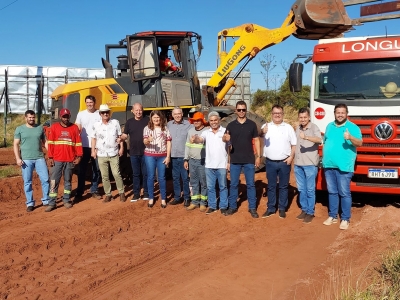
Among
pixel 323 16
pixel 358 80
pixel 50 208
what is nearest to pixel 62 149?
pixel 50 208

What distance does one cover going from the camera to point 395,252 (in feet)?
15.3

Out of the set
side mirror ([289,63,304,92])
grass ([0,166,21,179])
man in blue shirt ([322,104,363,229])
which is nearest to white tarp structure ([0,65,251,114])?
grass ([0,166,21,179])

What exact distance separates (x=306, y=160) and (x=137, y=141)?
3.05 meters

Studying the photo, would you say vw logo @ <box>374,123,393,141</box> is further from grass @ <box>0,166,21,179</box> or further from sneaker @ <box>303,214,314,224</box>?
grass @ <box>0,166,21,179</box>

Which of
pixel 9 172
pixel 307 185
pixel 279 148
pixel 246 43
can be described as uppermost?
pixel 246 43

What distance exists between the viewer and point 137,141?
310 inches

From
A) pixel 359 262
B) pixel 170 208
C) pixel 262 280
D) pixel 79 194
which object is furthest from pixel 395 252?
pixel 79 194

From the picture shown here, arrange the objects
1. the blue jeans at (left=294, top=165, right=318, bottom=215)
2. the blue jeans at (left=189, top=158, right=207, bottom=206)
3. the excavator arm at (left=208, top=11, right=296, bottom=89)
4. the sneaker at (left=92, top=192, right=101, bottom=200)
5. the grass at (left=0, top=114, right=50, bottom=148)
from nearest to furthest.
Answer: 1. the blue jeans at (left=294, top=165, right=318, bottom=215)
2. the blue jeans at (left=189, top=158, right=207, bottom=206)
3. the sneaker at (left=92, top=192, right=101, bottom=200)
4. the excavator arm at (left=208, top=11, right=296, bottom=89)
5. the grass at (left=0, top=114, right=50, bottom=148)

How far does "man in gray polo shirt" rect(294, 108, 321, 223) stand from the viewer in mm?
6492

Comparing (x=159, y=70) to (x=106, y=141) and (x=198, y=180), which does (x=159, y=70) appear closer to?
(x=106, y=141)

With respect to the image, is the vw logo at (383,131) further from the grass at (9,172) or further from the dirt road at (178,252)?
the grass at (9,172)

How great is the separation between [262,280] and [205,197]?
299cm

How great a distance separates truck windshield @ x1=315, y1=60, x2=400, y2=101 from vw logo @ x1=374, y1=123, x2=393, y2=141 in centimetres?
45

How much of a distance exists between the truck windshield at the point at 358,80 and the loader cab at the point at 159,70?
11.2 feet
